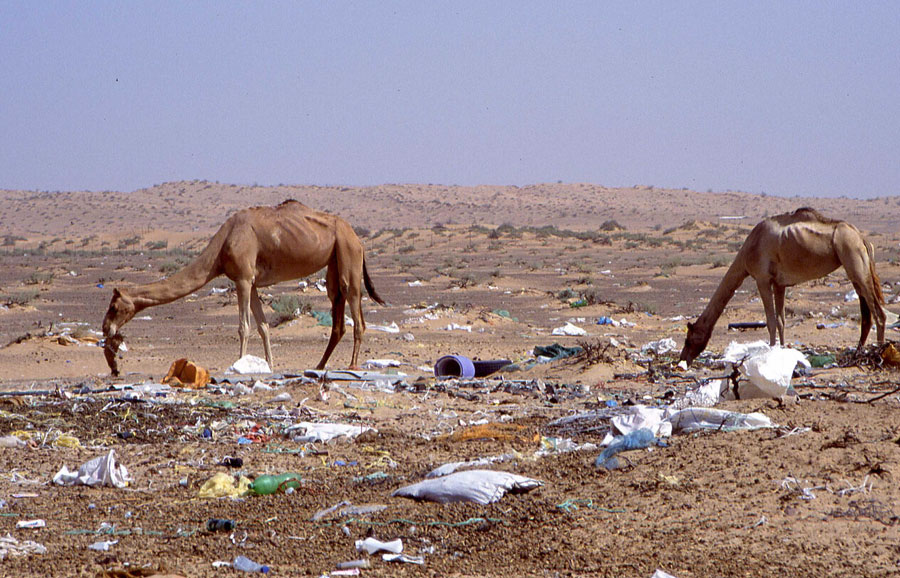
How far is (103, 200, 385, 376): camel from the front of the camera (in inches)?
494

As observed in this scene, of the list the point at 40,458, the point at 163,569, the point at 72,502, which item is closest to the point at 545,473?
the point at 163,569

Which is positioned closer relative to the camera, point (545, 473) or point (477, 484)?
point (477, 484)

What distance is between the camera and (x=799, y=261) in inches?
561

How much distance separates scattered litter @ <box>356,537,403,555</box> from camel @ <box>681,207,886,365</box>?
917 cm

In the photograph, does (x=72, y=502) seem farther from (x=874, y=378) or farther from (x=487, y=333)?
(x=487, y=333)

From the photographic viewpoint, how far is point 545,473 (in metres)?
6.71

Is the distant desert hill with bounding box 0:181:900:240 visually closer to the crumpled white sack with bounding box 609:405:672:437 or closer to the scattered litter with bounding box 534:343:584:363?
the scattered litter with bounding box 534:343:584:363

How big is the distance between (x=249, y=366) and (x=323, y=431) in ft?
12.4

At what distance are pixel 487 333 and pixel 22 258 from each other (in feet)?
114

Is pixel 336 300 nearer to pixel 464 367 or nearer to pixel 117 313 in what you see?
pixel 464 367

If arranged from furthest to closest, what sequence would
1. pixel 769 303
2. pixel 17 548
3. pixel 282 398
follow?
pixel 769 303 < pixel 282 398 < pixel 17 548

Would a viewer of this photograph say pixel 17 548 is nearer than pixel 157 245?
Yes

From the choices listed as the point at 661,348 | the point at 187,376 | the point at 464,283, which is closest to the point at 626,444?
the point at 187,376

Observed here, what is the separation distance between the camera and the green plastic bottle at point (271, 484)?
22.4ft
